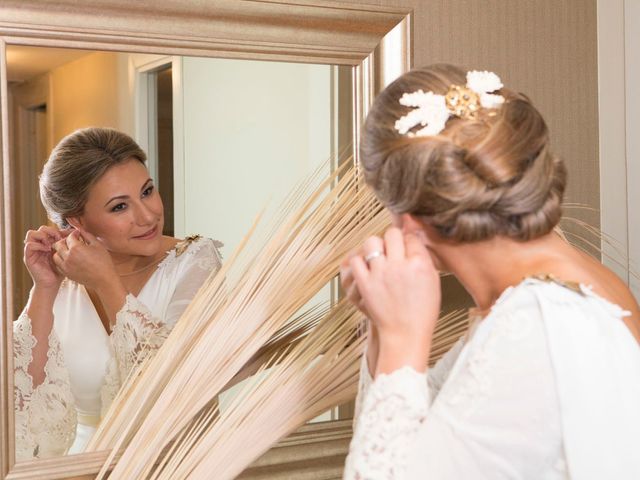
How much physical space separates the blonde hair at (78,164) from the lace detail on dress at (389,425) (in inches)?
18.6

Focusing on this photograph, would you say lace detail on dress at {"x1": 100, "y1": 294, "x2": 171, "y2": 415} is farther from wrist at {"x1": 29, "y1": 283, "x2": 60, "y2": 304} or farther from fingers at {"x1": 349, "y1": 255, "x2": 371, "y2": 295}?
fingers at {"x1": 349, "y1": 255, "x2": 371, "y2": 295}

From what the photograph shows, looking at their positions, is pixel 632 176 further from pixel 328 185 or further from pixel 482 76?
pixel 482 76

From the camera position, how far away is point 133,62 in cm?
114

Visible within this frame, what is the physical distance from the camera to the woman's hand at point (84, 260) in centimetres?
112

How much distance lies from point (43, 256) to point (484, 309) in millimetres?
540

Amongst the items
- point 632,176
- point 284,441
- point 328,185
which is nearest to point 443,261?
point 328,185

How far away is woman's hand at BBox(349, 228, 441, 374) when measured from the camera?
34.1 inches

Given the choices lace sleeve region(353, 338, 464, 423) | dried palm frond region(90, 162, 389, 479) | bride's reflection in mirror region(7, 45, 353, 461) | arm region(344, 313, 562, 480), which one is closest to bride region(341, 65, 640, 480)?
arm region(344, 313, 562, 480)

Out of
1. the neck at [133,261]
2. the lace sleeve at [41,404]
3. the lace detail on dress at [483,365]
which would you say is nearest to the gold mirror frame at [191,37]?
the lace sleeve at [41,404]

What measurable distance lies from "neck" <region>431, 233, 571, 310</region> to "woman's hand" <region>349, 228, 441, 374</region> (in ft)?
0.13

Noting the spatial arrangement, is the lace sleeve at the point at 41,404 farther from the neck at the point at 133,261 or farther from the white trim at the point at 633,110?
the white trim at the point at 633,110

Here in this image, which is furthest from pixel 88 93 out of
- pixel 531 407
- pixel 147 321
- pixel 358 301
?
pixel 531 407

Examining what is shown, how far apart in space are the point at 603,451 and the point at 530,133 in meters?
0.30

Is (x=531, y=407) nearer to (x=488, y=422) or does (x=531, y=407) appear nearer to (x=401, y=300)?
(x=488, y=422)
